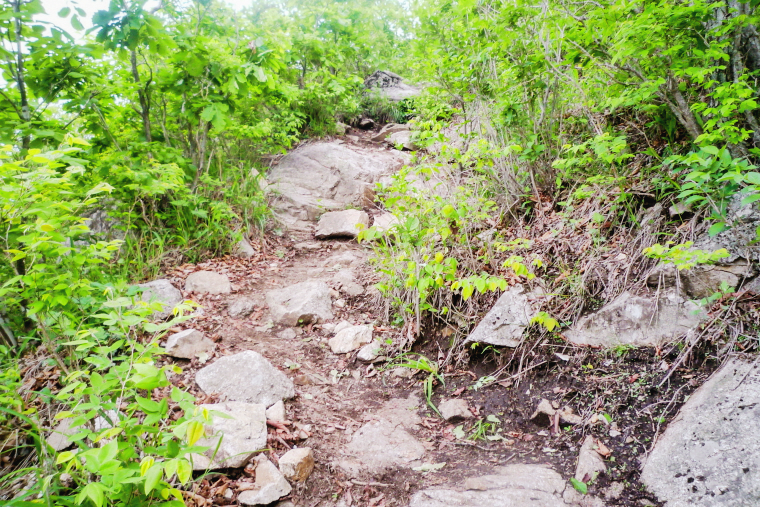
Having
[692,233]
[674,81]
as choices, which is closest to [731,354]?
[692,233]

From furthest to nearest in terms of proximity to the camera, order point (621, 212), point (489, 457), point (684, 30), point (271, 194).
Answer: point (271, 194) → point (621, 212) → point (684, 30) → point (489, 457)

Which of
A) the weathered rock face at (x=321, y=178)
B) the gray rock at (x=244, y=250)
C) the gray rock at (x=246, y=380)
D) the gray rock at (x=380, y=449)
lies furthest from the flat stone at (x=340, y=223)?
the gray rock at (x=380, y=449)

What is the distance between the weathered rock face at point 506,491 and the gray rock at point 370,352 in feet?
4.73

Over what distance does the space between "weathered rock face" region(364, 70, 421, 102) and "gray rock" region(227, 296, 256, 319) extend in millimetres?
8066

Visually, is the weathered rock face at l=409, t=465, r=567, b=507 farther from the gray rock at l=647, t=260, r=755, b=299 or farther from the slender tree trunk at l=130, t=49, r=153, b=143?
the slender tree trunk at l=130, t=49, r=153, b=143

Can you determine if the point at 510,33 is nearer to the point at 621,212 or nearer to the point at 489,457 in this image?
the point at 621,212

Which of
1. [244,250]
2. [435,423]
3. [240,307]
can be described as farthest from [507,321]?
[244,250]

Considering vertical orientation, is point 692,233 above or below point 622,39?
below

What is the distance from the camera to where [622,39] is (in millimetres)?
2232

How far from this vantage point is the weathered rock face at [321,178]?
6684 mm

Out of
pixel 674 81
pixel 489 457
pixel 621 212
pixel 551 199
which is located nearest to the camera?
pixel 489 457

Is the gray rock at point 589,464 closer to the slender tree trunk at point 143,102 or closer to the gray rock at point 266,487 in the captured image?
the gray rock at point 266,487

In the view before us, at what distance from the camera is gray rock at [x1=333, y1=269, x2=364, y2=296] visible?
4434 millimetres

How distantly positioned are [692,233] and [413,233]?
1894 millimetres
